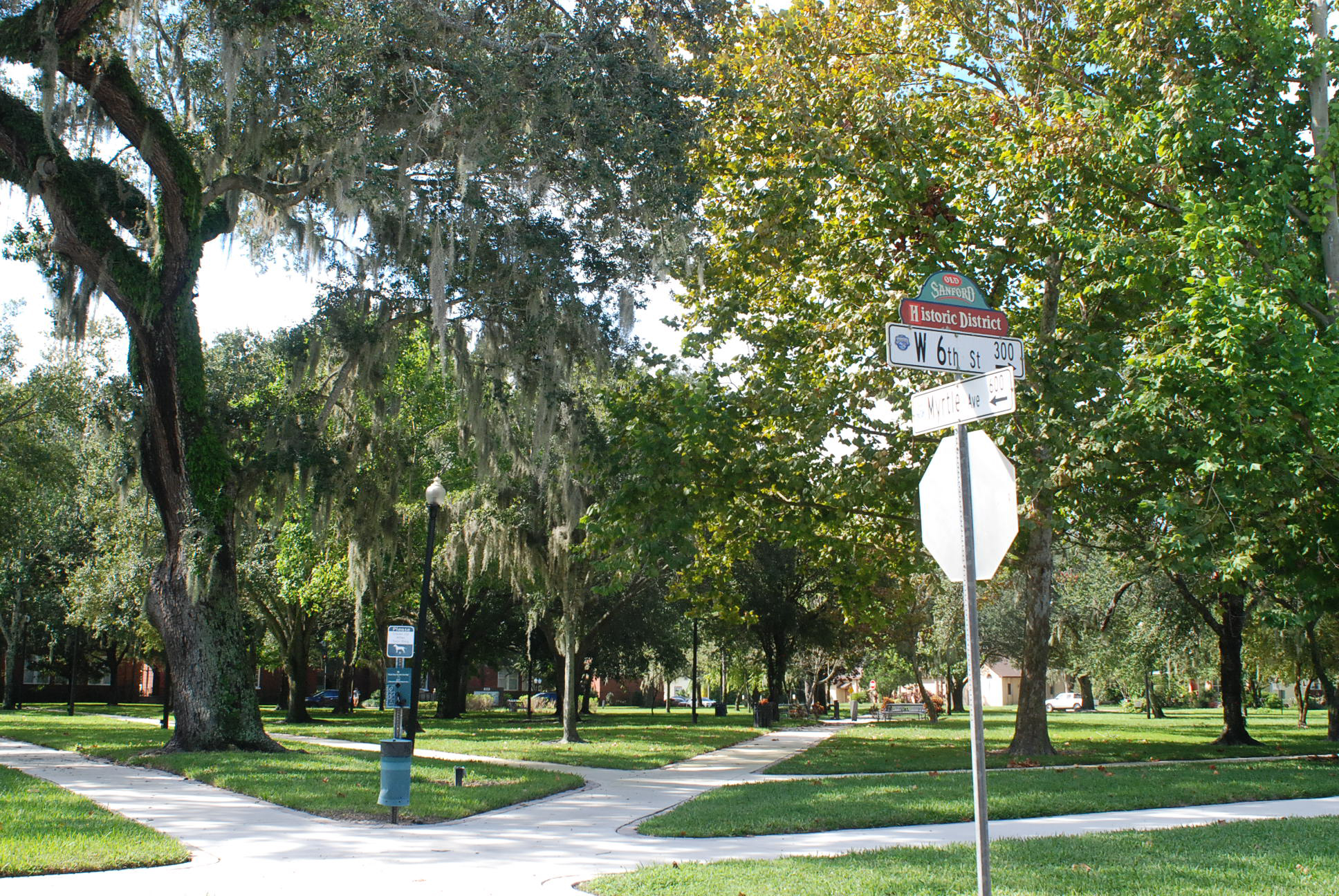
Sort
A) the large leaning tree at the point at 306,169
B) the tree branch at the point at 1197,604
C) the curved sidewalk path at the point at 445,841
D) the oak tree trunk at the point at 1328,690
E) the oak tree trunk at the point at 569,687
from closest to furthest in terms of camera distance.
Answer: the curved sidewalk path at the point at 445,841, the large leaning tree at the point at 306,169, the oak tree trunk at the point at 569,687, the tree branch at the point at 1197,604, the oak tree trunk at the point at 1328,690

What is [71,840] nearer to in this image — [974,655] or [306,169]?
[974,655]

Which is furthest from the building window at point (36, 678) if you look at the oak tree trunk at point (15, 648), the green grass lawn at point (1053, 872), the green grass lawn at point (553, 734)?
the green grass lawn at point (1053, 872)

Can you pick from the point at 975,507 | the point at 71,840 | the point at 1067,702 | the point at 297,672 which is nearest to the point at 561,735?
the point at 297,672

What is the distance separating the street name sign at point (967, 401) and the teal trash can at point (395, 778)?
7.08 metres

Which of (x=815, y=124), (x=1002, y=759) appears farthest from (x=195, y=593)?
(x=1002, y=759)

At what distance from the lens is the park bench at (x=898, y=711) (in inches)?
1725

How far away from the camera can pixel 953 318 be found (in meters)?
5.19

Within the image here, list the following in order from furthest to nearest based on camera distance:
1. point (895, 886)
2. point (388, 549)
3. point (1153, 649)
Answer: point (1153, 649), point (388, 549), point (895, 886)

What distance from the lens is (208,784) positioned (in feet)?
41.5

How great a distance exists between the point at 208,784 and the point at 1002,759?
12.8m

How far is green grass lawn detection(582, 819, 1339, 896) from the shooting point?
605 cm

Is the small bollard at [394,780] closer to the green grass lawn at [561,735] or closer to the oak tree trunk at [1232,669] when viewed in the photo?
the green grass lawn at [561,735]

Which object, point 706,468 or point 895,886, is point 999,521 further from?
point 706,468

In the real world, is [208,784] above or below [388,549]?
below
